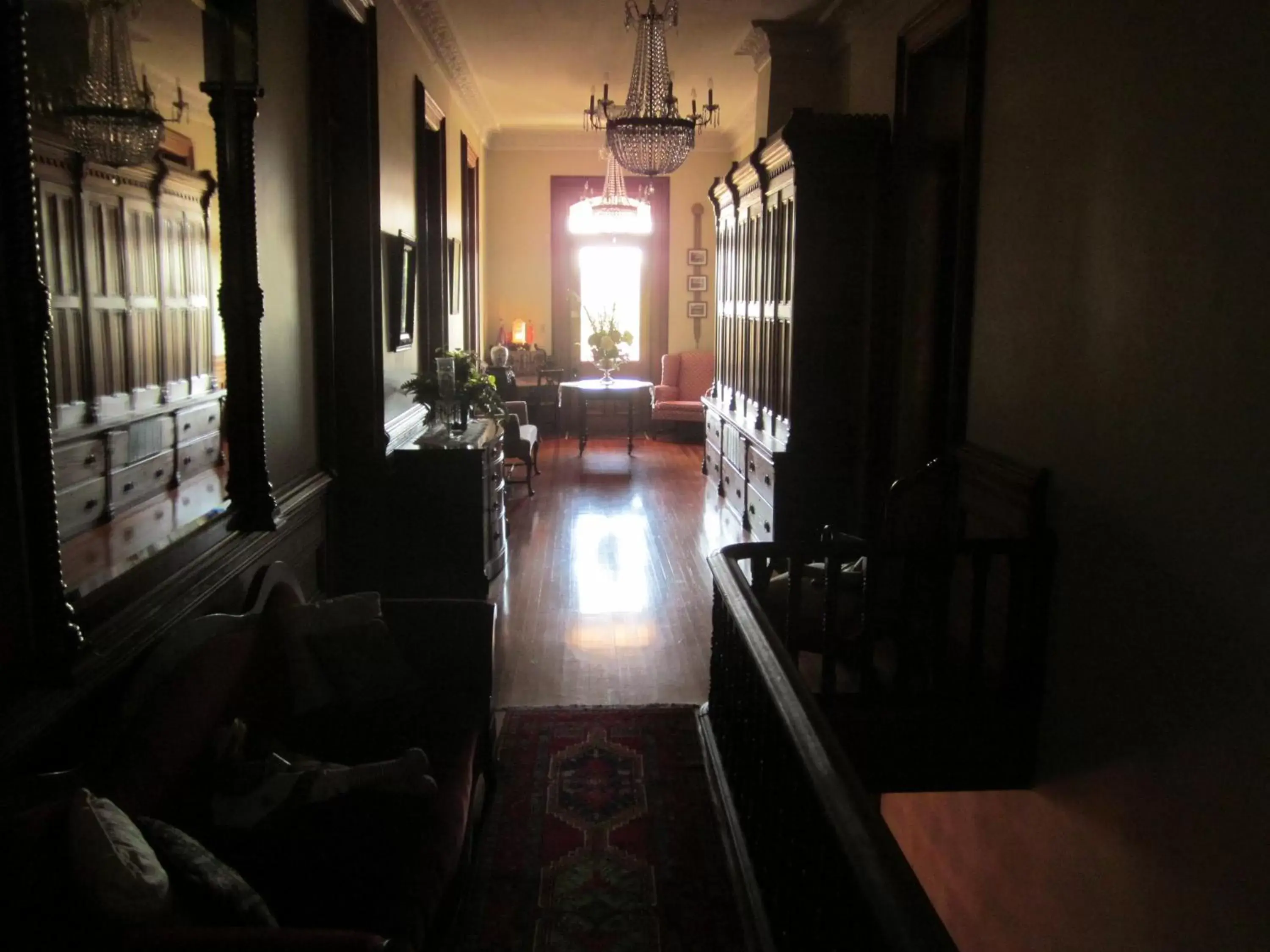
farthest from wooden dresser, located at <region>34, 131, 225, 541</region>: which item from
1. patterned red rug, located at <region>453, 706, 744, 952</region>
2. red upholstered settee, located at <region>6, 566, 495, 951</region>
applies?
patterned red rug, located at <region>453, 706, 744, 952</region>

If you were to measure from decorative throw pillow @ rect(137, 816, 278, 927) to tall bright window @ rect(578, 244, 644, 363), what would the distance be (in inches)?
429

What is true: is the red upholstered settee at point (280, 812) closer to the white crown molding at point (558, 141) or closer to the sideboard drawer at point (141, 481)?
the sideboard drawer at point (141, 481)

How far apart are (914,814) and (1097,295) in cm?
249

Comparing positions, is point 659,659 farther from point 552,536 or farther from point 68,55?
point 68,55

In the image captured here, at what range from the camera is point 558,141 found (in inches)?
479

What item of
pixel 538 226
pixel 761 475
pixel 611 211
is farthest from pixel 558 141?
pixel 761 475

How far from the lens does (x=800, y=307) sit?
5766 millimetres

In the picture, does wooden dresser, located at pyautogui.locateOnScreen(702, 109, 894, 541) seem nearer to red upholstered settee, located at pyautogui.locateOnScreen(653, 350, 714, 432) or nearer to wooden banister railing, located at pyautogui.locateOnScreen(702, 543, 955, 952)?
wooden banister railing, located at pyautogui.locateOnScreen(702, 543, 955, 952)

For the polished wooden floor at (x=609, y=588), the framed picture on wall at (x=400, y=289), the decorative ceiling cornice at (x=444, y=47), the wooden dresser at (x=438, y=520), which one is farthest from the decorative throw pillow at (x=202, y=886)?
the decorative ceiling cornice at (x=444, y=47)

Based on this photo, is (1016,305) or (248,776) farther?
(1016,305)

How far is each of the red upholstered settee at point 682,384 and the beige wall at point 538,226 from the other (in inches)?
18.2

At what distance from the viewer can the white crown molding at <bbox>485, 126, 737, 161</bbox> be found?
1202cm

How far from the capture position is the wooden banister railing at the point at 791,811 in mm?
1586

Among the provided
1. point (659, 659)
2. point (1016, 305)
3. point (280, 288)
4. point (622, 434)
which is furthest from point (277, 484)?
point (622, 434)
